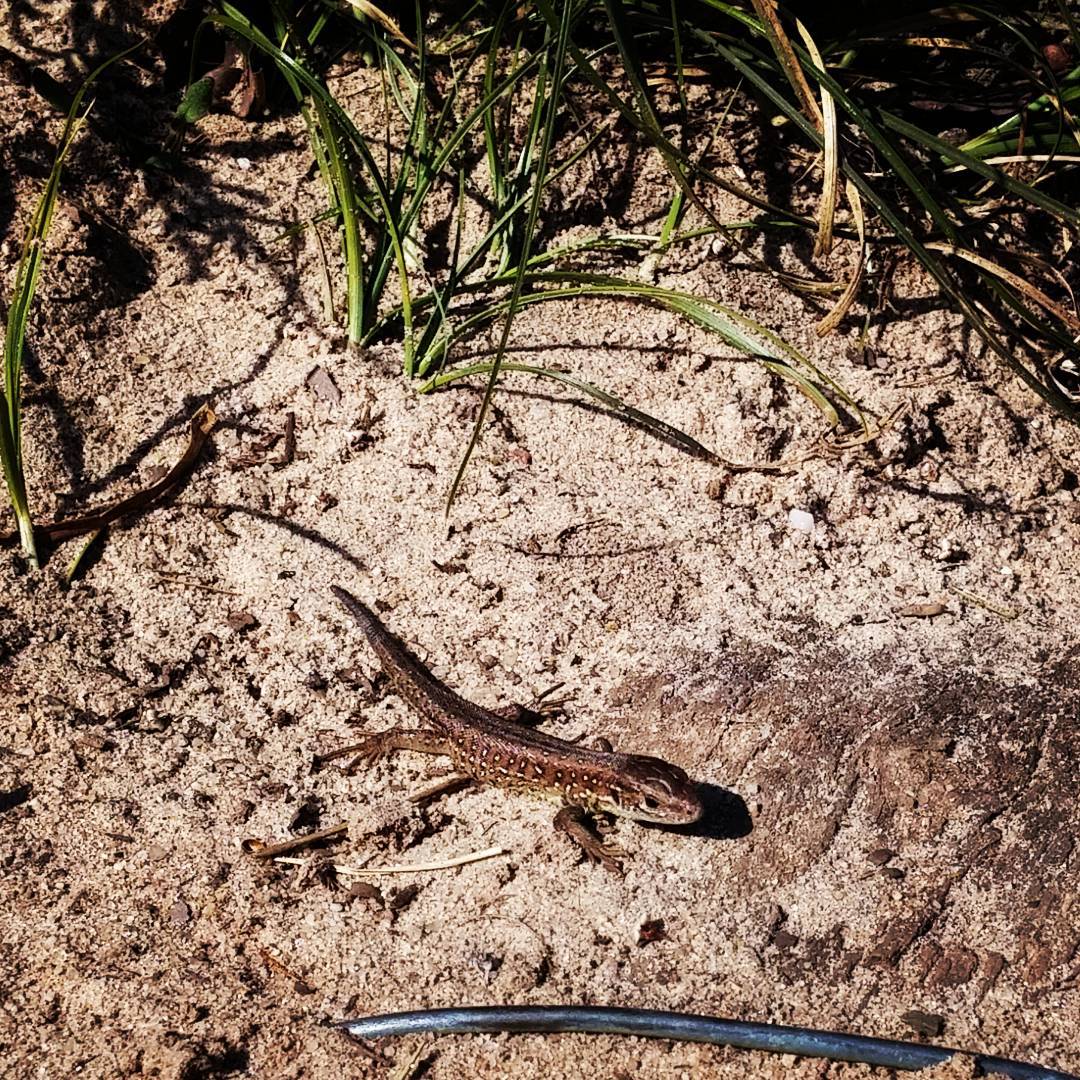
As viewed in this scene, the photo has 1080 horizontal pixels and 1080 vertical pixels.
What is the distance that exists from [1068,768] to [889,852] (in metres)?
0.56

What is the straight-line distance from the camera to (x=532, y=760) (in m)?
3.62

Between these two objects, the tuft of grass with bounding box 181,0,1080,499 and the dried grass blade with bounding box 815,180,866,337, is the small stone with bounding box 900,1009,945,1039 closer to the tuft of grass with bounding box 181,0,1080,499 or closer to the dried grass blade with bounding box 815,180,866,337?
the tuft of grass with bounding box 181,0,1080,499

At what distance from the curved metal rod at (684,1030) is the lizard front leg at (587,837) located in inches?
19.2

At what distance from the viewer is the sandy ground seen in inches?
123

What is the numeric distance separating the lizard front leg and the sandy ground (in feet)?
0.15

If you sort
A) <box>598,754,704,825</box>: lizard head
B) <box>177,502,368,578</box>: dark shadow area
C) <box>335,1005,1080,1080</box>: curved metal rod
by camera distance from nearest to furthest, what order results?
<box>335,1005,1080,1080</box>: curved metal rod, <box>598,754,704,825</box>: lizard head, <box>177,502,368,578</box>: dark shadow area

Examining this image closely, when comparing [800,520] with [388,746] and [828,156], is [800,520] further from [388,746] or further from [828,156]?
[388,746]

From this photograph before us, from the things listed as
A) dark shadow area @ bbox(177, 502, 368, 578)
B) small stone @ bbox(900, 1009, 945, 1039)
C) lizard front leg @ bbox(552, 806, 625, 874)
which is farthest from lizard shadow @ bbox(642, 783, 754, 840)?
dark shadow area @ bbox(177, 502, 368, 578)

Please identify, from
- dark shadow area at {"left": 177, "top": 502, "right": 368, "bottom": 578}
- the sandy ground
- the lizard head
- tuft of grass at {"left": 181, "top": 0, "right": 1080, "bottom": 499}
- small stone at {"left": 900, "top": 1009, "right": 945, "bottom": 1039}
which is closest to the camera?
small stone at {"left": 900, "top": 1009, "right": 945, "bottom": 1039}

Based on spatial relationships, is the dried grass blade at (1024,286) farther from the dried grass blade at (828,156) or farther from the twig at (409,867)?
the twig at (409,867)

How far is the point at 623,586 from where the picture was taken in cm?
407

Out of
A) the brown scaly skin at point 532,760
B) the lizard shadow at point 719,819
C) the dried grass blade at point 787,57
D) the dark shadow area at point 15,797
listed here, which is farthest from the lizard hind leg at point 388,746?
the dried grass blade at point 787,57

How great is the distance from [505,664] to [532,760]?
454mm

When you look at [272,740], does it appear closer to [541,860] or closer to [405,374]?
[541,860]
